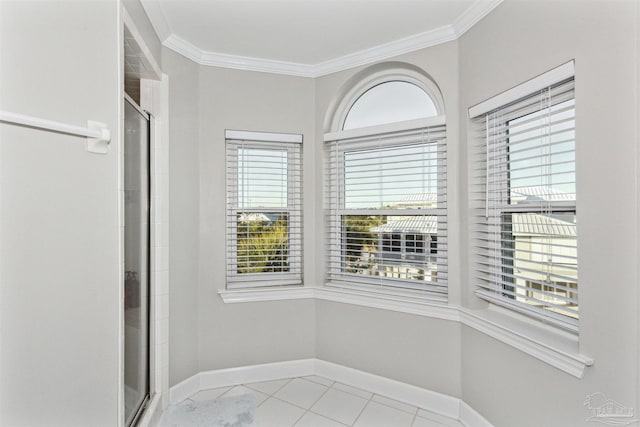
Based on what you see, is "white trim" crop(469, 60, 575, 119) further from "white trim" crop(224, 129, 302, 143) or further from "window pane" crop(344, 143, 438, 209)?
"white trim" crop(224, 129, 302, 143)

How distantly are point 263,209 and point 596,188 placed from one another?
6.70 feet

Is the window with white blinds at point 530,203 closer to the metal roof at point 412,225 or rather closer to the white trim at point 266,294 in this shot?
the metal roof at point 412,225

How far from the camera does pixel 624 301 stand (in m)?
1.21

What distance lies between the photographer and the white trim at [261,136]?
103 inches

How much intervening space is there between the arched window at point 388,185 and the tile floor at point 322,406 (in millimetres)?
730

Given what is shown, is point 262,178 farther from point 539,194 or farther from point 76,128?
point 539,194

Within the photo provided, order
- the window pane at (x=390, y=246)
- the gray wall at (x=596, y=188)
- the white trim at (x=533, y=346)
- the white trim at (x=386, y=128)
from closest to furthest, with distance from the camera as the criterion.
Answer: the gray wall at (x=596, y=188) → the white trim at (x=533, y=346) → the white trim at (x=386, y=128) → the window pane at (x=390, y=246)

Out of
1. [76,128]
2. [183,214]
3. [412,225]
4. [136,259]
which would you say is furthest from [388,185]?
[76,128]

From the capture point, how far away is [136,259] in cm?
198

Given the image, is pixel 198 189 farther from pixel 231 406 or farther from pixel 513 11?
pixel 513 11

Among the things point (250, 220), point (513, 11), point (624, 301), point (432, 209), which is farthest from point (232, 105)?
point (624, 301)

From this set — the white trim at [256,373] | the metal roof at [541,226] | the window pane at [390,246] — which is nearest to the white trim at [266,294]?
the window pane at [390,246]

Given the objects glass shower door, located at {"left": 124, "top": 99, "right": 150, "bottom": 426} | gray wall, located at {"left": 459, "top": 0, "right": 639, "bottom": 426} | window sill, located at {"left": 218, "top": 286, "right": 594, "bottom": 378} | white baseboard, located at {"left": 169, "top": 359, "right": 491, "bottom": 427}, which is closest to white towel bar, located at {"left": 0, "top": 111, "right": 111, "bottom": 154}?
glass shower door, located at {"left": 124, "top": 99, "right": 150, "bottom": 426}

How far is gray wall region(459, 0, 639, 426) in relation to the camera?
→ 1.20m
